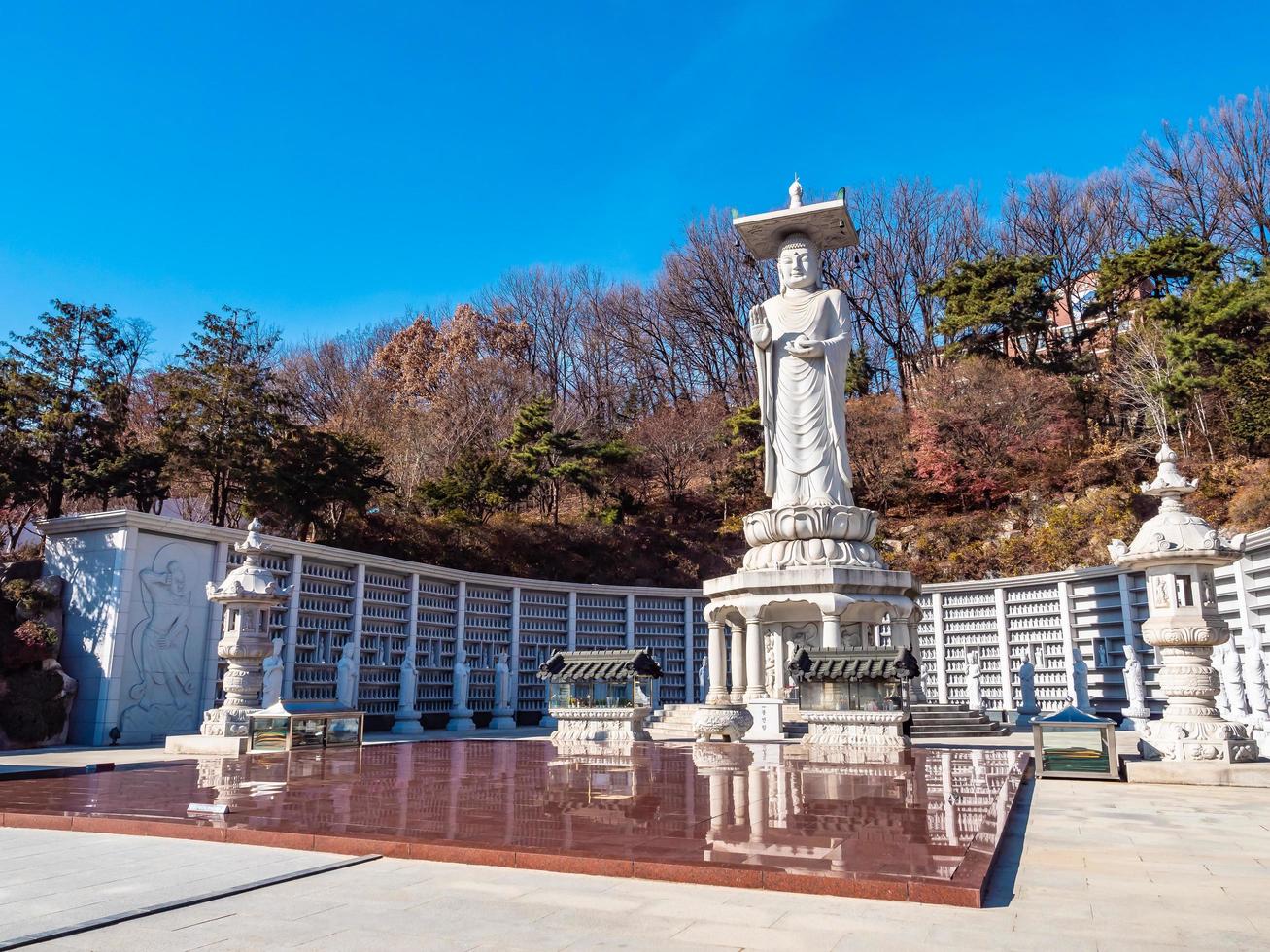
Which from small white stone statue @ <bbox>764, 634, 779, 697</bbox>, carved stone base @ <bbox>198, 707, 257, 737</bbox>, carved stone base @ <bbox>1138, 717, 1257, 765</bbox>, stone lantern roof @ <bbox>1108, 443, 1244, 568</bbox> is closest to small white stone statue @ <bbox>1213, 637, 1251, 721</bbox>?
stone lantern roof @ <bbox>1108, 443, 1244, 568</bbox>

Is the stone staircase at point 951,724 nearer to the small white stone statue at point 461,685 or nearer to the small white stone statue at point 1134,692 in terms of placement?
the small white stone statue at point 1134,692

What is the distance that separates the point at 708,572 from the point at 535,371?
14543 millimetres

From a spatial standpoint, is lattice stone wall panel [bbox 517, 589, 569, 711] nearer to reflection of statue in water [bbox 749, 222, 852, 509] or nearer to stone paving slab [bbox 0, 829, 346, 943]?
reflection of statue in water [bbox 749, 222, 852, 509]

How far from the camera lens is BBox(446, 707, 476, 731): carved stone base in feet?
67.5

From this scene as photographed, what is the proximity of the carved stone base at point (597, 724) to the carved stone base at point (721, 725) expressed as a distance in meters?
1.11

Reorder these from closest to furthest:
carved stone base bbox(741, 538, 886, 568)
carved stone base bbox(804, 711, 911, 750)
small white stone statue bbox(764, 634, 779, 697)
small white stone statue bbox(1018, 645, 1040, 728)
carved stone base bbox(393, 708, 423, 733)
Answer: carved stone base bbox(804, 711, 911, 750) < carved stone base bbox(741, 538, 886, 568) < small white stone statue bbox(764, 634, 779, 697) < small white stone statue bbox(1018, 645, 1040, 728) < carved stone base bbox(393, 708, 423, 733)

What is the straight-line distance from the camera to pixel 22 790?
9109 mm

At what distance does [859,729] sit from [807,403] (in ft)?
27.2

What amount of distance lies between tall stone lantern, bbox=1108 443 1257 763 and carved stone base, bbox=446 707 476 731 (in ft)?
46.0

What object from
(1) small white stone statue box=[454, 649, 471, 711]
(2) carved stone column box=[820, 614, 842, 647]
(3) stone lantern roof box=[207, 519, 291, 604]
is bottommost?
(1) small white stone statue box=[454, 649, 471, 711]

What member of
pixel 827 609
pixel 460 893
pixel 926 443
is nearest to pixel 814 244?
pixel 827 609

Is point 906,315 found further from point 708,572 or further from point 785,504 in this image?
point 785,504

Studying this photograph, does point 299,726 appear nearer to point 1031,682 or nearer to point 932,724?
point 932,724

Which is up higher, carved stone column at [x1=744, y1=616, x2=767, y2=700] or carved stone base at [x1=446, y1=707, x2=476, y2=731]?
carved stone column at [x1=744, y1=616, x2=767, y2=700]
